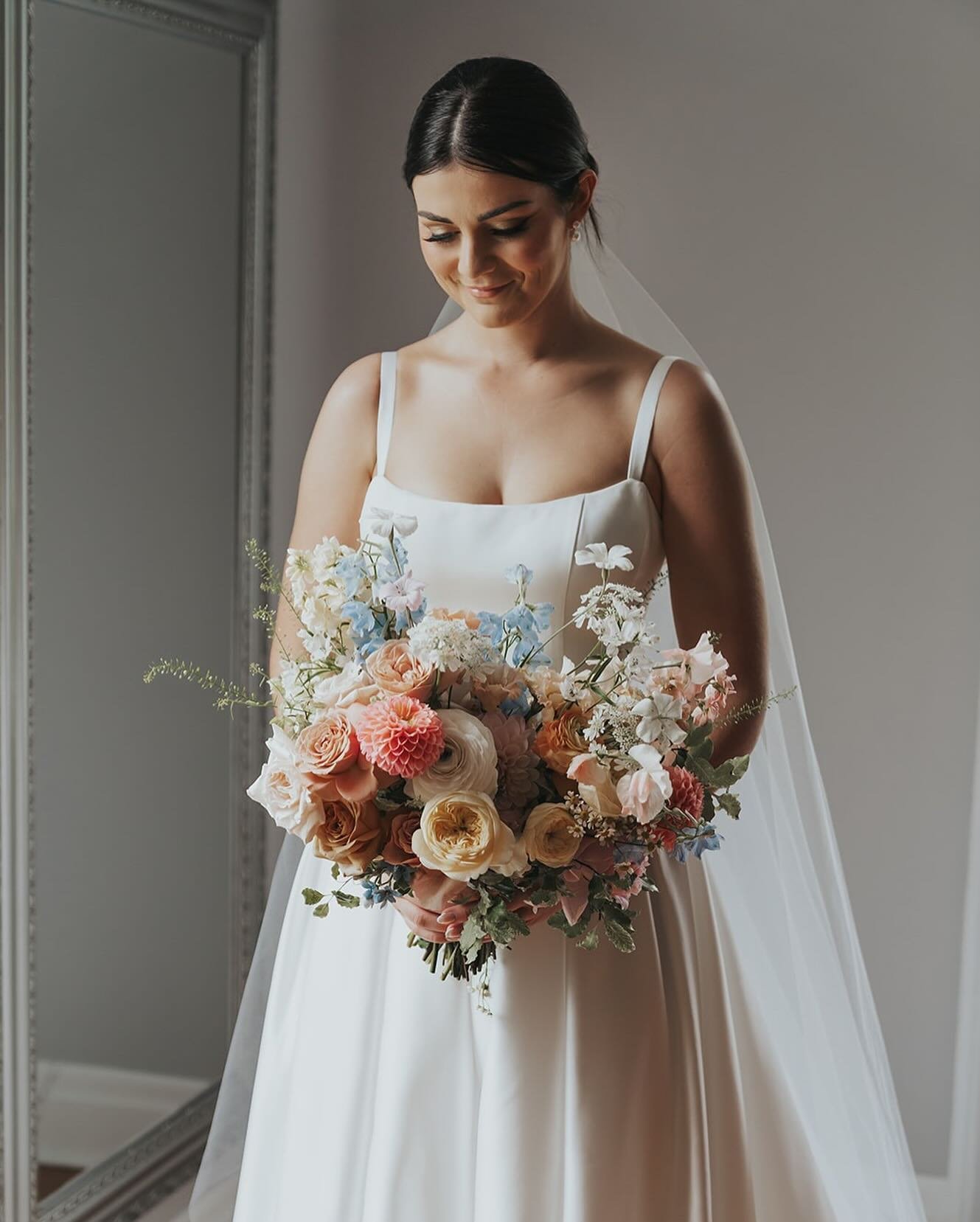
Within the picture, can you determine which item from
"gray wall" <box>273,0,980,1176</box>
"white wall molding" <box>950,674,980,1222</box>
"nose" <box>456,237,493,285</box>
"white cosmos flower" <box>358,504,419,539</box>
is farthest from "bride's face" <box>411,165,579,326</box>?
"white wall molding" <box>950,674,980,1222</box>

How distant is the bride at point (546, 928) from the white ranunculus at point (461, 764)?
153 millimetres

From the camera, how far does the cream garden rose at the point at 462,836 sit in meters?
1.25

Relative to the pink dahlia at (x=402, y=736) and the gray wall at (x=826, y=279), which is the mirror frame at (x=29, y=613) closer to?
the gray wall at (x=826, y=279)

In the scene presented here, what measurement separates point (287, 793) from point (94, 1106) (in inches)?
57.2

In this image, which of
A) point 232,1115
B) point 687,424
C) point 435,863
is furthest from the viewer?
point 232,1115

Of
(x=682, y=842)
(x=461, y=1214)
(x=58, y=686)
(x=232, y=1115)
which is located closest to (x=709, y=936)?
(x=682, y=842)

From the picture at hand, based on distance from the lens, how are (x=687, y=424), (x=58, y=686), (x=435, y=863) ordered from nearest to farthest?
1. (x=435, y=863)
2. (x=687, y=424)
3. (x=58, y=686)

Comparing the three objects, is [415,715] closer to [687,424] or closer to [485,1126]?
[485,1126]

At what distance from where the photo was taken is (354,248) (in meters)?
2.91

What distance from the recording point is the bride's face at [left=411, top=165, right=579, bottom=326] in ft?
5.27

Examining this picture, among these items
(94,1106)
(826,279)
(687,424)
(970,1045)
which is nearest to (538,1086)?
(687,424)

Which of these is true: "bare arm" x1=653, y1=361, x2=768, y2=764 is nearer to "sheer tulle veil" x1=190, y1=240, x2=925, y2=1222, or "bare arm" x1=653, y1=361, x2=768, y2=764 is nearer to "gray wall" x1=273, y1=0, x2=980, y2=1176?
"sheer tulle veil" x1=190, y1=240, x2=925, y2=1222

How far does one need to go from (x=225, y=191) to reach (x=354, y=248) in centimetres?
35

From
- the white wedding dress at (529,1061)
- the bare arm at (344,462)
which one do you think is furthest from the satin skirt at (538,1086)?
the bare arm at (344,462)
